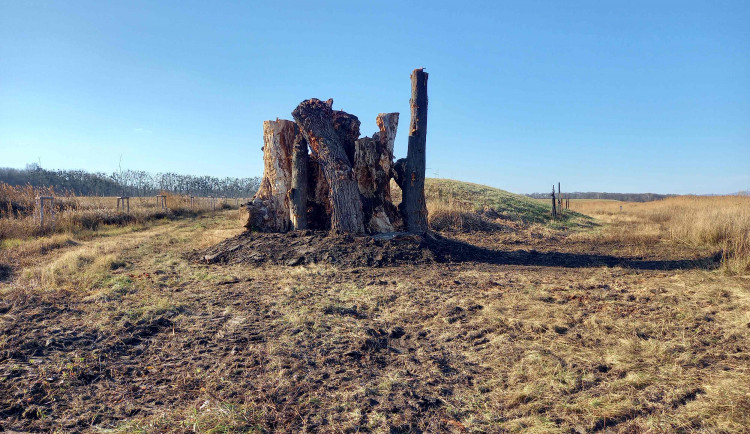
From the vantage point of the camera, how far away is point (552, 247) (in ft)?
29.9

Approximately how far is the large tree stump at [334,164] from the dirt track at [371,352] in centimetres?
198

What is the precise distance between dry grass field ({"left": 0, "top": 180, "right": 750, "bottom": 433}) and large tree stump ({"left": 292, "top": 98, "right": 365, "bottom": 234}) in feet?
5.07

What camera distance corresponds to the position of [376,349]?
333cm

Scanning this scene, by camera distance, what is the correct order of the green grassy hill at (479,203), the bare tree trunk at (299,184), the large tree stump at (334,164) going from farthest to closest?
the green grassy hill at (479,203) < the bare tree trunk at (299,184) < the large tree stump at (334,164)

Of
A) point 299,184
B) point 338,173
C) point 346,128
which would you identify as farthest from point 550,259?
point 299,184

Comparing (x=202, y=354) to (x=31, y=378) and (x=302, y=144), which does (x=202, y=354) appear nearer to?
(x=31, y=378)

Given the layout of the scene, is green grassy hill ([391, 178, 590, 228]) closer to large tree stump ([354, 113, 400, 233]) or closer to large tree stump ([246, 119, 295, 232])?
large tree stump ([354, 113, 400, 233])

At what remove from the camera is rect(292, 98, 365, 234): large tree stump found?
7508mm

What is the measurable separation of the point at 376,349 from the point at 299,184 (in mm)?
5344

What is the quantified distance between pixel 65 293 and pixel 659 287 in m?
7.19

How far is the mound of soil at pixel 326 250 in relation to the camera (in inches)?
260

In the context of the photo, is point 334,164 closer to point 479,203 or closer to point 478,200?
point 479,203

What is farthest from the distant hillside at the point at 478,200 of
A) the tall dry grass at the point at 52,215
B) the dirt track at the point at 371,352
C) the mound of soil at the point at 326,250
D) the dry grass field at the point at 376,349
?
the tall dry grass at the point at 52,215

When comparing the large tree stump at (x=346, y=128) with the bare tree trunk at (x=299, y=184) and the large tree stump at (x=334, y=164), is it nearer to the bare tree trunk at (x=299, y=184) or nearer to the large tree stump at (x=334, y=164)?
the large tree stump at (x=334, y=164)
